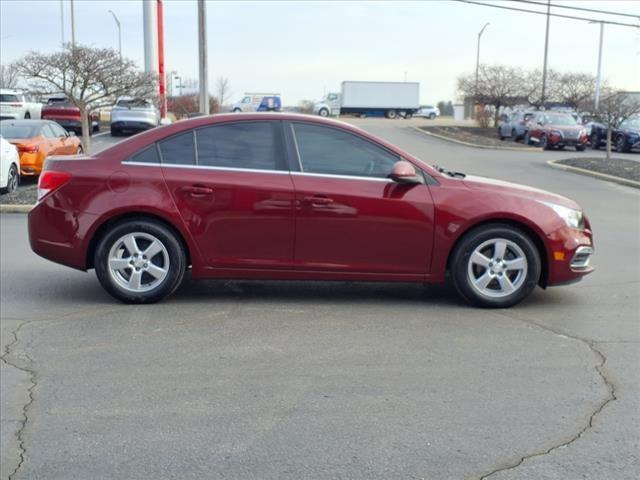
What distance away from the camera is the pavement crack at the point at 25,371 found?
12.2 feet

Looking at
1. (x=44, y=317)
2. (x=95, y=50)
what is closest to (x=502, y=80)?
(x=95, y=50)

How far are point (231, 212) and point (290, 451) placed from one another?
2.99 m

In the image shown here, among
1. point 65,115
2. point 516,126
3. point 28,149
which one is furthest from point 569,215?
point 516,126

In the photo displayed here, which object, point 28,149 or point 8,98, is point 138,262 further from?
point 8,98

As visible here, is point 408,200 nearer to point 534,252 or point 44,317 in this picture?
point 534,252

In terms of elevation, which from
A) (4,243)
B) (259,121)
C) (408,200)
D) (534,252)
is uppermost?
(259,121)

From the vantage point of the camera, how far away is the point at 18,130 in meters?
16.6

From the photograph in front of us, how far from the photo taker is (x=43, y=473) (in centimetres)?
353

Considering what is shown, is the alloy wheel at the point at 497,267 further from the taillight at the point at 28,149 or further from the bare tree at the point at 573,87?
the bare tree at the point at 573,87

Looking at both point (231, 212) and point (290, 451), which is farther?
point (231, 212)

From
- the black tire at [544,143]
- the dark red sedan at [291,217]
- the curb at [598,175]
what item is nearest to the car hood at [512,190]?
the dark red sedan at [291,217]

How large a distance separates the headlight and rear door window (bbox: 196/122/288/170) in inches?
93.2

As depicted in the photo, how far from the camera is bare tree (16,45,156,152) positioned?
17.2 meters

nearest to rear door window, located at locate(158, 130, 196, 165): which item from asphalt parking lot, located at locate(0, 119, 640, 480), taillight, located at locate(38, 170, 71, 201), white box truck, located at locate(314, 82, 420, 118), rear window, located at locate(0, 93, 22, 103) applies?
taillight, located at locate(38, 170, 71, 201)
